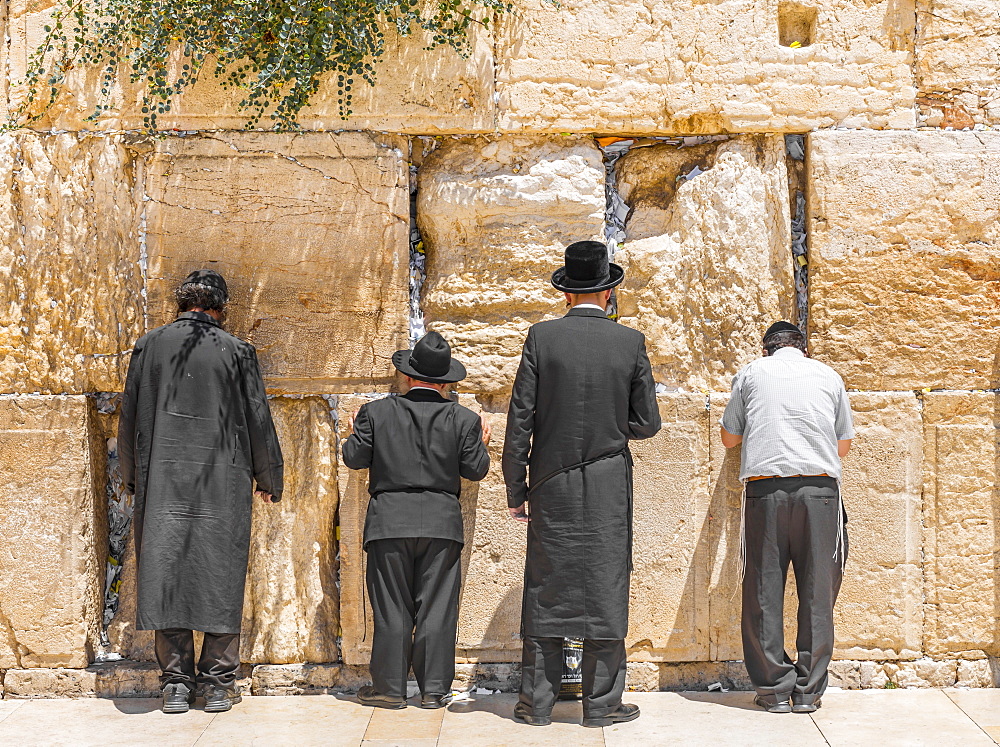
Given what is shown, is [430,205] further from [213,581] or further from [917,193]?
[917,193]

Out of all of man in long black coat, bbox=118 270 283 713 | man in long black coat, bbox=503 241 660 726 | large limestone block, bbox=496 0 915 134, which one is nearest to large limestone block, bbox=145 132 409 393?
man in long black coat, bbox=118 270 283 713

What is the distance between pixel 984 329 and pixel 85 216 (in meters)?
4.05

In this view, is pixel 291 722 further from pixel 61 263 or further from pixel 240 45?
pixel 240 45

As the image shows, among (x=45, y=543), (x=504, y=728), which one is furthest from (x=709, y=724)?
(x=45, y=543)

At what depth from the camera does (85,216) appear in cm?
471

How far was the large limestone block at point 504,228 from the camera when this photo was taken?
475cm

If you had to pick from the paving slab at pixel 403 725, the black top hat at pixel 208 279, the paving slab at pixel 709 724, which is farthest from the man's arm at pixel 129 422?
the paving slab at pixel 709 724

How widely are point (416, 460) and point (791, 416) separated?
153 centimetres

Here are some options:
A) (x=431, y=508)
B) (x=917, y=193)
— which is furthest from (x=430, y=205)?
(x=917, y=193)

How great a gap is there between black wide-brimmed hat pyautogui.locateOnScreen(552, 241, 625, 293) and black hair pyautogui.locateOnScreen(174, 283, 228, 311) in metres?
1.46

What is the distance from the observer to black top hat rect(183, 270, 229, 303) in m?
4.48

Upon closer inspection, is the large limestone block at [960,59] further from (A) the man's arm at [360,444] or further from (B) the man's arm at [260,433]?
(B) the man's arm at [260,433]

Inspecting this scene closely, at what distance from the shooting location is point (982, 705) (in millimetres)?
4336

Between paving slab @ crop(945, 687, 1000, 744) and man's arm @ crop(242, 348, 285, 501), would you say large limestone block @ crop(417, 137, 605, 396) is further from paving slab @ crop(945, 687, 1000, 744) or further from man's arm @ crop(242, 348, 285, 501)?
paving slab @ crop(945, 687, 1000, 744)
